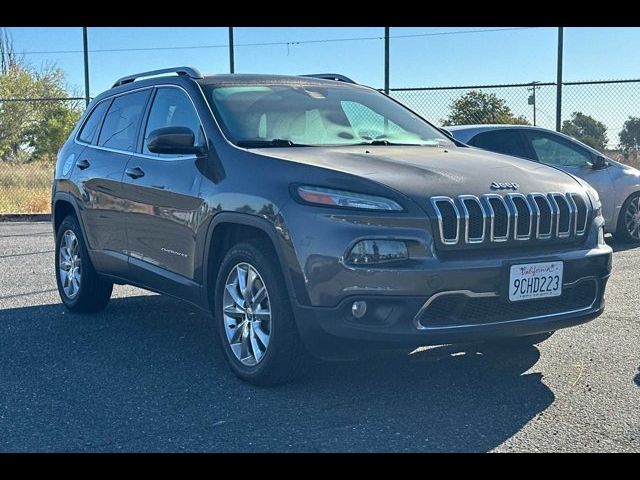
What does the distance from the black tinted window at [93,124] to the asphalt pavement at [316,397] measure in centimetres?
154

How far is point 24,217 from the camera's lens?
15523mm

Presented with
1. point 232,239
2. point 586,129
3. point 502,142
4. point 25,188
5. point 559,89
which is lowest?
point 25,188

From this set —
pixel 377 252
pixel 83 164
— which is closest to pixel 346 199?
pixel 377 252

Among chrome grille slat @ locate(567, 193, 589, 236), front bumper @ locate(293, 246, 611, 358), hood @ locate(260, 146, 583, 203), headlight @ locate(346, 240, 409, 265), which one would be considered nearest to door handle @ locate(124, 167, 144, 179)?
hood @ locate(260, 146, 583, 203)

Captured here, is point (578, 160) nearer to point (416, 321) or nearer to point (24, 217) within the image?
point (416, 321)

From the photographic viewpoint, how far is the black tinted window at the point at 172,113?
5277 millimetres

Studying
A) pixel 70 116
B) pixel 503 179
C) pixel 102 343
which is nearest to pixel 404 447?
pixel 503 179

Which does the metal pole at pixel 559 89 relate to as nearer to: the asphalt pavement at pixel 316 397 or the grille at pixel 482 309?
the asphalt pavement at pixel 316 397

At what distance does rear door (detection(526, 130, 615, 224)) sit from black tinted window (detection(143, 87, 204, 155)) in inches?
213

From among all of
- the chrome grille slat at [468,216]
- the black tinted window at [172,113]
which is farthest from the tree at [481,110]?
the chrome grille slat at [468,216]

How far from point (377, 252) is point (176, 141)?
160cm

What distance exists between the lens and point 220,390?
14.9 ft

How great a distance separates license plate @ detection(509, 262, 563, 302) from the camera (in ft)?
13.6

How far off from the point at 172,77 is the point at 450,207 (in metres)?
A: 2.49
